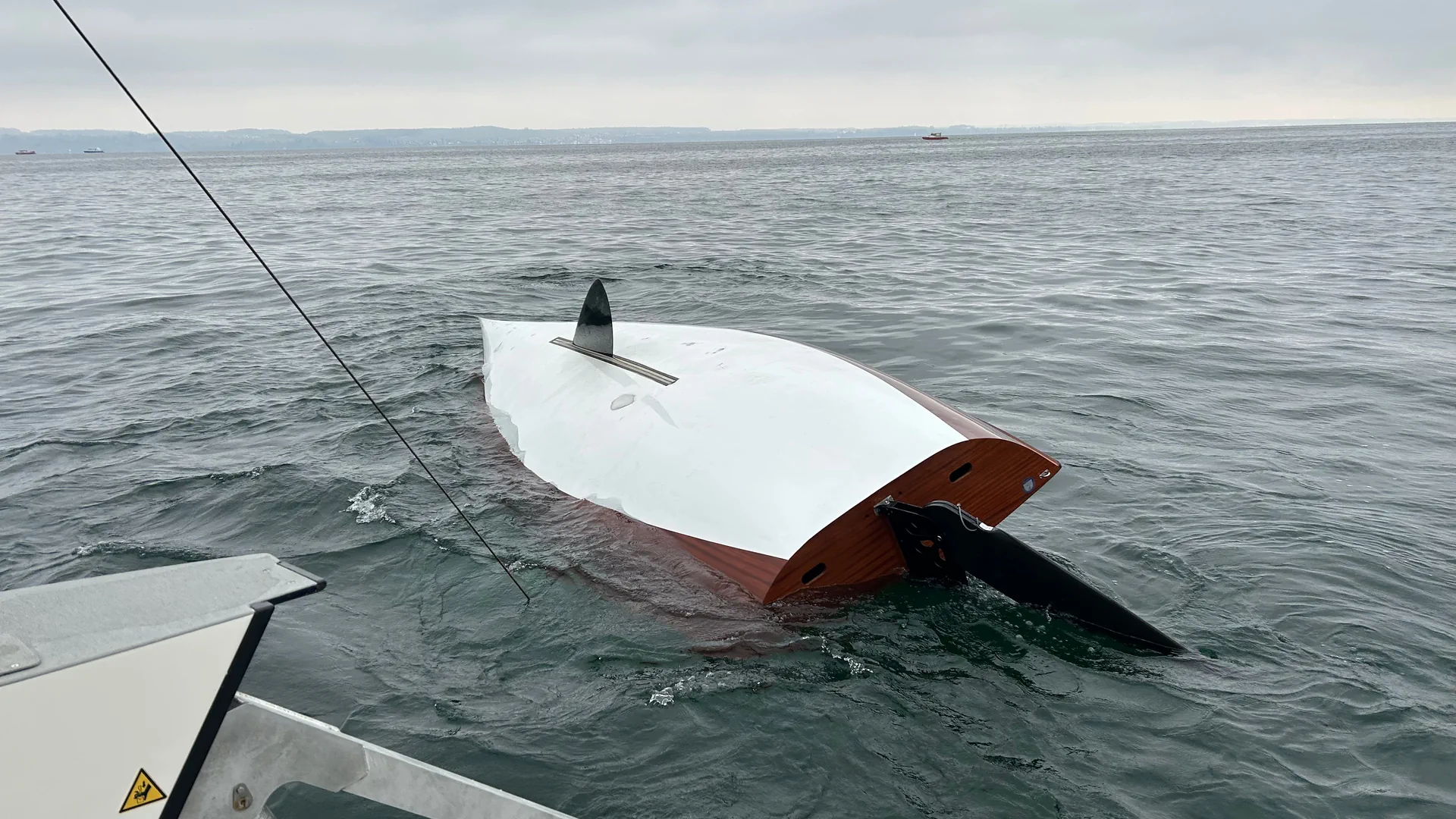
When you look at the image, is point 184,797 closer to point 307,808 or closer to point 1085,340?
point 307,808

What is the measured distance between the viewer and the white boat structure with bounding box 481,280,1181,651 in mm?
5637

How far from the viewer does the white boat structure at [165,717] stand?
7.71 feet

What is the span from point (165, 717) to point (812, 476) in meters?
3.93

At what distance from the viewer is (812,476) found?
19.1 ft

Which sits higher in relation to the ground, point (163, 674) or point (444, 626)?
point (163, 674)

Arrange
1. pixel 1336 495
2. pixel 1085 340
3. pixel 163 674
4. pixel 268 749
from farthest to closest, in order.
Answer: pixel 1085 340
pixel 1336 495
pixel 268 749
pixel 163 674


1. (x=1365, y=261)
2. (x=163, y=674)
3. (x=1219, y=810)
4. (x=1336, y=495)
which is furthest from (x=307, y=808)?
(x=1365, y=261)

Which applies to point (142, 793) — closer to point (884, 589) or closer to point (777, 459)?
point (777, 459)

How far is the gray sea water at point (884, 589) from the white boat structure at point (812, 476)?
254 millimetres

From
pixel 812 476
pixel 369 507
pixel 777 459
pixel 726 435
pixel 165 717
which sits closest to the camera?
pixel 165 717

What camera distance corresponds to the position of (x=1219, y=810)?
4.31 m

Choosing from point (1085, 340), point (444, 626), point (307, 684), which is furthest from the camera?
point (1085, 340)

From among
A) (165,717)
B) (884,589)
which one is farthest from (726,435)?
(165,717)

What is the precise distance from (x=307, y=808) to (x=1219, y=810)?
4.43 metres
